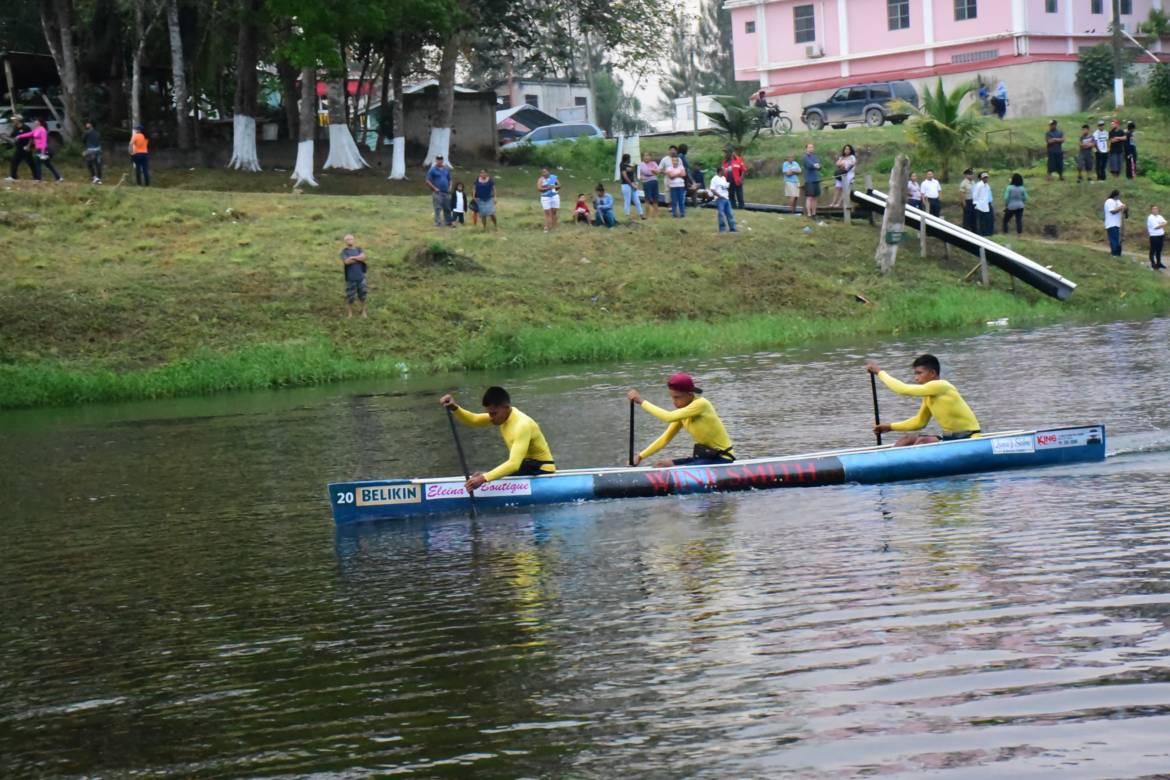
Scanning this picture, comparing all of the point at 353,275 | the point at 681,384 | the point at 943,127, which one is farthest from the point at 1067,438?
the point at 943,127

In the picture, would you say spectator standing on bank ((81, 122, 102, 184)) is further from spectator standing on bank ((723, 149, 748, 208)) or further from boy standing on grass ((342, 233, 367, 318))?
spectator standing on bank ((723, 149, 748, 208))

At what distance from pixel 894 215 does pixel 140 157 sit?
18.6 metres

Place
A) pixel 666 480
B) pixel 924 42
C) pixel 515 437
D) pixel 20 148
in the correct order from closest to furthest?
pixel 515 437 → pixel 666 480 → pixel 20 148 → pixel 924 42

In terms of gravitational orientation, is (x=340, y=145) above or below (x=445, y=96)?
below

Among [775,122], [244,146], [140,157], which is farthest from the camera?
[775,122]

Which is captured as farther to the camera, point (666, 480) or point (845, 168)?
point (845, 168)

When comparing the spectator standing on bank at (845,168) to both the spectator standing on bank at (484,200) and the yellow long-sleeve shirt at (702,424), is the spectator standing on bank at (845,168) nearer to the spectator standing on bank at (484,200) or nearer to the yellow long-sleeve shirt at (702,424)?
the spectator standing on bank at (484,200)

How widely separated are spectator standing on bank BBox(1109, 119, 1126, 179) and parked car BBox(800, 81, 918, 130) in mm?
10137

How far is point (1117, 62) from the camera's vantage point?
51969 millimetres

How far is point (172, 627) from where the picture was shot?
11078mm

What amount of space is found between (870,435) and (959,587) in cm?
885

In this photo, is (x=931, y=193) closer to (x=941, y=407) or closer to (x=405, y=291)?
(x=405, y=291)

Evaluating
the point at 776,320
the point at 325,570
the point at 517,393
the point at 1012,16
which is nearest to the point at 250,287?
the point at 517,393

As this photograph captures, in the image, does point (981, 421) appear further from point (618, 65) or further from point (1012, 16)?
point (1012, 16)
